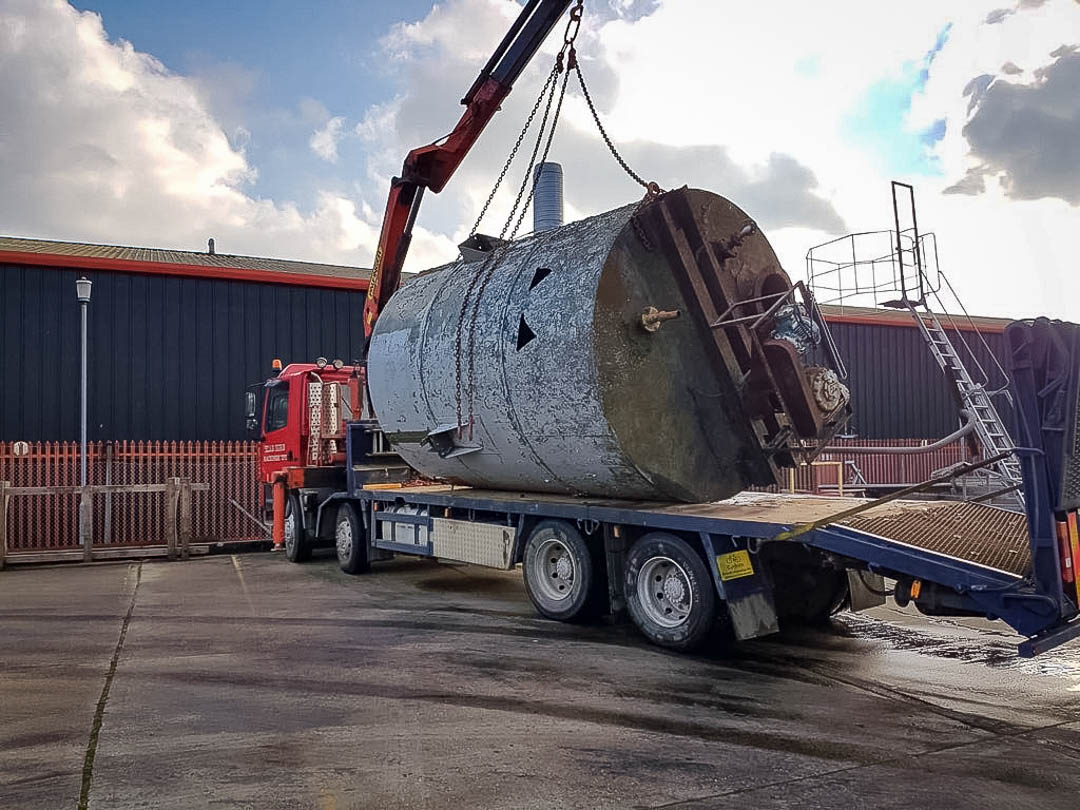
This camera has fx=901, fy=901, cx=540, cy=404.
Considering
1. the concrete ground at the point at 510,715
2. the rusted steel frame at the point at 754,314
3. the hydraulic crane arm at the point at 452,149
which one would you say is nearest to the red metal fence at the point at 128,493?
the hydraulic crane arm at the point at 452,149

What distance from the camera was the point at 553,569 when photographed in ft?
28.6

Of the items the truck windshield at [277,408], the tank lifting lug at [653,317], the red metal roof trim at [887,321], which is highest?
the red metal roof trim at [887,321]

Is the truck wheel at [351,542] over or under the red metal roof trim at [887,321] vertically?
under

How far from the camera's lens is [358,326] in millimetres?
19547

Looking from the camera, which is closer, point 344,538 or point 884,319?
point 344,538

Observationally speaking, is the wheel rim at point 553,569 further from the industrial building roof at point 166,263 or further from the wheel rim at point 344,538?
the industrial building roof at point 166,263

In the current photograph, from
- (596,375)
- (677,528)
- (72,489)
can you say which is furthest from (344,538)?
(677,528)

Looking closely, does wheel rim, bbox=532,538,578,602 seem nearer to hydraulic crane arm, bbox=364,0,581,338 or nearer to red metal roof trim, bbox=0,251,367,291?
hydraulic crane arm, bbox=364,0,581,338

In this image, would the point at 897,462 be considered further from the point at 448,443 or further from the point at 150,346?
the point at 150,346

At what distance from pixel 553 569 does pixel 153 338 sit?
39.8ft

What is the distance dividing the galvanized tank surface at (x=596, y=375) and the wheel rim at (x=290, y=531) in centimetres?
503

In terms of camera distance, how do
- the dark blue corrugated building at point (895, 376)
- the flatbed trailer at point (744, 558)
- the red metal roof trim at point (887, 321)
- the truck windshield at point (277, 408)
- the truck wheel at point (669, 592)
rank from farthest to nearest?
the dark blue corrugated building at point (895, 376) < the red metal roof trim at point (887, 321) < the truck windshield at point (277, 408) < the truck wheel at point (669, 592) < the flatbed trailer at point (744, 558)

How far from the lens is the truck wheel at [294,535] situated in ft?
43.7

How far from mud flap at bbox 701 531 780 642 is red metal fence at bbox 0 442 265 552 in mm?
12520
